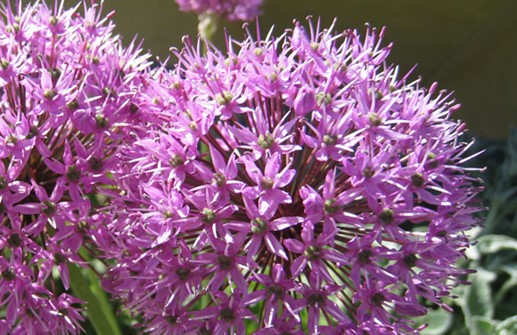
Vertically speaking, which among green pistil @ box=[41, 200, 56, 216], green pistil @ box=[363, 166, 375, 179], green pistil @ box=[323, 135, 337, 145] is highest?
green pistil @ box=[323, 135, 337, 145]

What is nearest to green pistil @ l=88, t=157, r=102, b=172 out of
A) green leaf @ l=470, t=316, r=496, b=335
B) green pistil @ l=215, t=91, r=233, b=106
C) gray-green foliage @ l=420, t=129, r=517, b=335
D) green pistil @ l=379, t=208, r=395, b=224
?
green pistil @ l=215, t=91, r=233, b=106

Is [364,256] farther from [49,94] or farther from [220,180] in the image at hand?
[49,94]

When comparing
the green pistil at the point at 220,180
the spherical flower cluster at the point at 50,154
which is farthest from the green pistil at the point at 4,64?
the green pistil at the point at 220,180

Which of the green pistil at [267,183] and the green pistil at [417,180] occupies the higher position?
the green pistil at [417,180]

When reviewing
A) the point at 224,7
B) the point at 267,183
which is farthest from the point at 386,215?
the point at 224,7

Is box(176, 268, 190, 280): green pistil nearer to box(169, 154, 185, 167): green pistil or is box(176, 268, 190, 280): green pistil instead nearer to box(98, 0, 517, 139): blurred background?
box(169, 154, 185, 167): green pistil

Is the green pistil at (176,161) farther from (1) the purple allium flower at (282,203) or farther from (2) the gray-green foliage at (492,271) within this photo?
(2) the gray-green foliage at (492,271)

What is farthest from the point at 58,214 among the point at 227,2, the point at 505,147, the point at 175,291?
the point at 505,147
